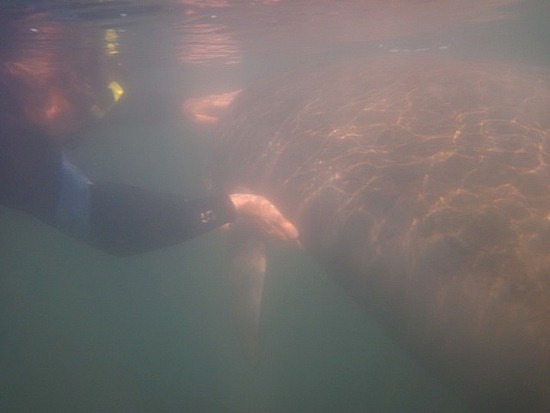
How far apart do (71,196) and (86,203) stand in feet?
0.88

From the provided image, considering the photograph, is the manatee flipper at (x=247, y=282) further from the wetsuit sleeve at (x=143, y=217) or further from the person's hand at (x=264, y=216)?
the wetsuit sleeve at (x=143, y=217)

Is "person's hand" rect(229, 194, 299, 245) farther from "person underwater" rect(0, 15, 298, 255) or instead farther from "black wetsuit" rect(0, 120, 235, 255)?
"black wetsuit" rect(0, 120, 235, 255)

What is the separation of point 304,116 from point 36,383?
16.4 metres

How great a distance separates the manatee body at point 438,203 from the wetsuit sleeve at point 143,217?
1.13 metres

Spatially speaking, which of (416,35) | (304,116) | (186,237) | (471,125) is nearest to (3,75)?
(186,237)

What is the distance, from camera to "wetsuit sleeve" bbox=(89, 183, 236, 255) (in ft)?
19.1

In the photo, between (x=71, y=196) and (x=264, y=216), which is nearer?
(x=71, y=196)

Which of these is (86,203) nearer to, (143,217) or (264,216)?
(143,217)

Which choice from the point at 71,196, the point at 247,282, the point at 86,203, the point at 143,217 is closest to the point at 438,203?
the point at 247,282

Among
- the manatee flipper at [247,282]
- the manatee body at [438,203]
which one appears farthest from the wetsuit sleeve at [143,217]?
the manatee body at [438,203]

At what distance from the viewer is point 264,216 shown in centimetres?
656

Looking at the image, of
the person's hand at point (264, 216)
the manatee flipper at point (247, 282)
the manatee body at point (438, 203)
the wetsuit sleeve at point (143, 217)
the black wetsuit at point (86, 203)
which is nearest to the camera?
the manatee body at point (438, 203)

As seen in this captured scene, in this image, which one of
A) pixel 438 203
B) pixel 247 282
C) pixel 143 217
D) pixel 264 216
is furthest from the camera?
pixel 247 282

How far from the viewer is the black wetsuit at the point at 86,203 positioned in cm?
539
